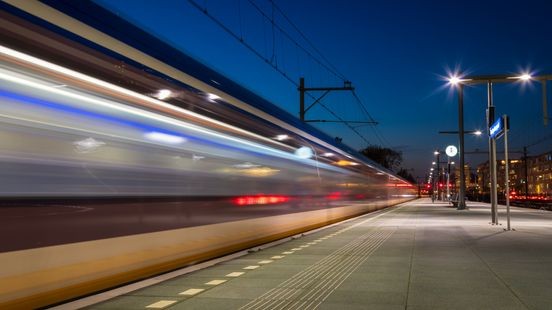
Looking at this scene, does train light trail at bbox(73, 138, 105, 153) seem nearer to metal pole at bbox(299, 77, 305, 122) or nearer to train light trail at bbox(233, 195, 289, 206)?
train light trail at bbox(233, 195, 289, 206)

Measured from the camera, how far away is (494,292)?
7250 millimetres

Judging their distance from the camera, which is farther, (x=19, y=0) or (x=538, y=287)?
(x=538, y=287)

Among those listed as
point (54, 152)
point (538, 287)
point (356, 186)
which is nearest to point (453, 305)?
point (538, 287)

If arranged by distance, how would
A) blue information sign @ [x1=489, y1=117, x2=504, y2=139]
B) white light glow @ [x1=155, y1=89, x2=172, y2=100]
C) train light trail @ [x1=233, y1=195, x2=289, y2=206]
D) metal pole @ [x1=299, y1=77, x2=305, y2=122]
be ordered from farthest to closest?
metal pole @ [x1=299, y1=77, x2=305, y2=122] < blue information sign @ [x1=489, y1=117, x2=504, y2=139] < train light trail @ [x1=233, y1=195, x2=289, y2=206] < white light glow @ [x1=155, y1=89, x2=172, y2=100]

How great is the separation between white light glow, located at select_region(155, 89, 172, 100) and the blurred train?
0.07 feet

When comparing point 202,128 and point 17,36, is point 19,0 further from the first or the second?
point 202,128

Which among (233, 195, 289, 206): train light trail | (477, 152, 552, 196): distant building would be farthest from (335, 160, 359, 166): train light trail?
(477, 152, 552, 196): distant building

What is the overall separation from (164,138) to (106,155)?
51.6 inches

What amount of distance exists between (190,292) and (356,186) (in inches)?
698

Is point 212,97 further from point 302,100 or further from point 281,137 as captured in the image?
point 302,100

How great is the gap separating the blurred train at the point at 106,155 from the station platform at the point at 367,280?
1.79 feet

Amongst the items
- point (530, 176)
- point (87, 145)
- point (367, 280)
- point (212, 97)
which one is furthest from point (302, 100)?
point (530, 176)

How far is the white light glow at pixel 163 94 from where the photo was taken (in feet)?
24.5

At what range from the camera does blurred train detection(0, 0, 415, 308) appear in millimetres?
5148
